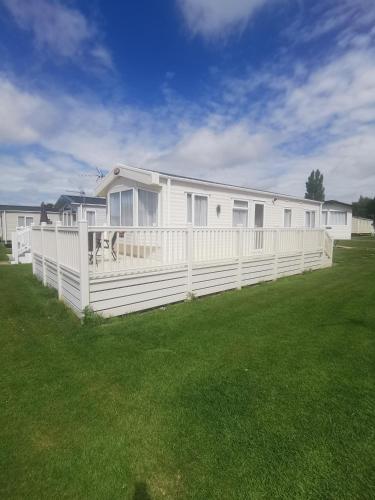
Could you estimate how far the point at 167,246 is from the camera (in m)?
5.47

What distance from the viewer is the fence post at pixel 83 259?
4.28 meters

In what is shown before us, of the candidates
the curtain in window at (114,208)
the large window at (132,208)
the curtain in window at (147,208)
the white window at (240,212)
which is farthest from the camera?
the white window at (240,212)

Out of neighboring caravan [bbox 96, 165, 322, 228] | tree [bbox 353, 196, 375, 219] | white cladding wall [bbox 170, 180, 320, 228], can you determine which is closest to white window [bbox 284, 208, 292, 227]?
white cladding wall [bbox 170, 180, 320, 228]

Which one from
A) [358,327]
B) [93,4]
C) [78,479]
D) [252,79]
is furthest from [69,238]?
[252,79]

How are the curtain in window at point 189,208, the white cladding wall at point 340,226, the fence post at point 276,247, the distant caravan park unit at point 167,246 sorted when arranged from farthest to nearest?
1. the white cladding wall at point 340,226
2. the curtain in window at point 189,208
3. the fence post at point 276,247
4. the distant caravan park unit at point 167,246

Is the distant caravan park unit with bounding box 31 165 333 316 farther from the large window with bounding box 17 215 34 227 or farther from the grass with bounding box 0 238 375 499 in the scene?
the large window with bounding box 17 215 34 227

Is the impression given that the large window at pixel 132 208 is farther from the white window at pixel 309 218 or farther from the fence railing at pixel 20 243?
the white window at pixel 309 218

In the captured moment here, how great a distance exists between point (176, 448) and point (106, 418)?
70 centimetres

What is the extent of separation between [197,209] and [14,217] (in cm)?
2234

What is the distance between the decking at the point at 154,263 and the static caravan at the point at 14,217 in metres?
Result: 18.6

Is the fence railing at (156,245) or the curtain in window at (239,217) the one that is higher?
the curtain in window at (239,217)

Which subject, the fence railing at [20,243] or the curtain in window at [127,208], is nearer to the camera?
the curtain in window at [127,208]

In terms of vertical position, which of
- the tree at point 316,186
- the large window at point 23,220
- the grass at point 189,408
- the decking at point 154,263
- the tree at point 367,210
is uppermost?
the tree at point 316,186

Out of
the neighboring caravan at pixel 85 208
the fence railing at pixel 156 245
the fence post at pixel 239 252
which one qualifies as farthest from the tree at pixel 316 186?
the fence post at pixel 239 252
